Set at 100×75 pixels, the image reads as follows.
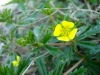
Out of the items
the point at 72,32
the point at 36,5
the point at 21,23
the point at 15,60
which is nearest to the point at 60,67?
the point at 72,32

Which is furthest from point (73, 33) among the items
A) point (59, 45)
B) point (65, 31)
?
point (59, 45)

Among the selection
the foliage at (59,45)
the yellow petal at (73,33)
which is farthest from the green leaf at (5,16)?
the yellow petal at (73,33)

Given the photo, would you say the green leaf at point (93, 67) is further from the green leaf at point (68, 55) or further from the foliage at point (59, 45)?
the green leaf at point (68, 55)

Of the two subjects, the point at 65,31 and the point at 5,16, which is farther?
the point at 5,16

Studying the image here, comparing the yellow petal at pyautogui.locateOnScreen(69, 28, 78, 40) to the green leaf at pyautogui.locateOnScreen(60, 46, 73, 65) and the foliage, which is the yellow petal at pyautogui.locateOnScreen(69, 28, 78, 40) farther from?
the green leaf at pyautogui.locateOnScreen(60, 46, 73, 65)

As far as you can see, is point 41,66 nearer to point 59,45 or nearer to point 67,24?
point 59,45

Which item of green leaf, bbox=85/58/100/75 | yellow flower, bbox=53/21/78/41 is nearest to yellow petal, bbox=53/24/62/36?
yellow flower, bbox=53/21/78/41

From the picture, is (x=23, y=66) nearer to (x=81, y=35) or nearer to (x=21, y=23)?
(x=81, y=35)

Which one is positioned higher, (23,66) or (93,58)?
(23,66)
